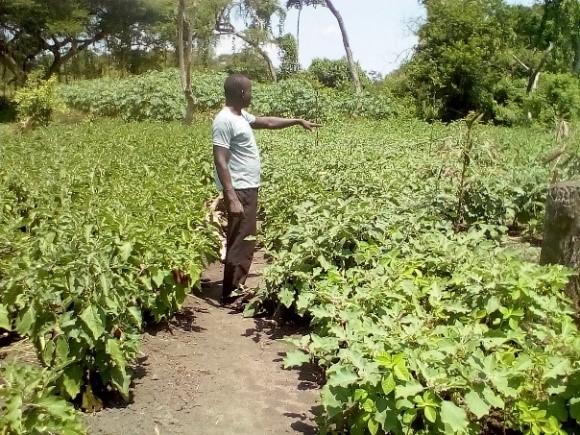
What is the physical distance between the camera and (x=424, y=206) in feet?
17.9

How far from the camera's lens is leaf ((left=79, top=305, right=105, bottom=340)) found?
3.11 metres

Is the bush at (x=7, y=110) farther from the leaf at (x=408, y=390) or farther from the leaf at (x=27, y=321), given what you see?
the leaf at (x=408, y=390)

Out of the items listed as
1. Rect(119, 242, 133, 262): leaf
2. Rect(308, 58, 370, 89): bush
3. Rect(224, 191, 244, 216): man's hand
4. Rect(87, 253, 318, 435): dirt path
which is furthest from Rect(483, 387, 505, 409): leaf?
Rect(308, 58, 370, 89): bush

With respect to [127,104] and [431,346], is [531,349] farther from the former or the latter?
[127,104]

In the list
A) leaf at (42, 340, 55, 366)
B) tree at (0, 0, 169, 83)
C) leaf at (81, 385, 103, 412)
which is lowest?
leaf at (81, 385, 103, 412)

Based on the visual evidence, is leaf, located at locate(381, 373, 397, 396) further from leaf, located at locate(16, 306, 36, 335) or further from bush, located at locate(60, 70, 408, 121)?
bush, located at locate(60, 70, 408, 121)

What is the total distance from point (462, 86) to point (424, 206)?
1773 centimetres

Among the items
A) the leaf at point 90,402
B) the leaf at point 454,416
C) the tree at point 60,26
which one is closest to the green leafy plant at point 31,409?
the leaf at point 90,402

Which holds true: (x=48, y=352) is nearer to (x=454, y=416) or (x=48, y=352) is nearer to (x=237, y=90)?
(x=454, y=416)

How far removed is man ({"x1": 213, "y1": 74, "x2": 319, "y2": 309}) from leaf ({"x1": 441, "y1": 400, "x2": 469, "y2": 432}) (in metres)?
2.91

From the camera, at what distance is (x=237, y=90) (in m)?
5.17

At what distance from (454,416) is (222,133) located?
3.17 meters

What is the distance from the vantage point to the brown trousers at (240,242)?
5344 mm

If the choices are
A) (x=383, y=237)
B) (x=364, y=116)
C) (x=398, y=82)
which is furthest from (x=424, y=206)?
(x=398, y=82)
